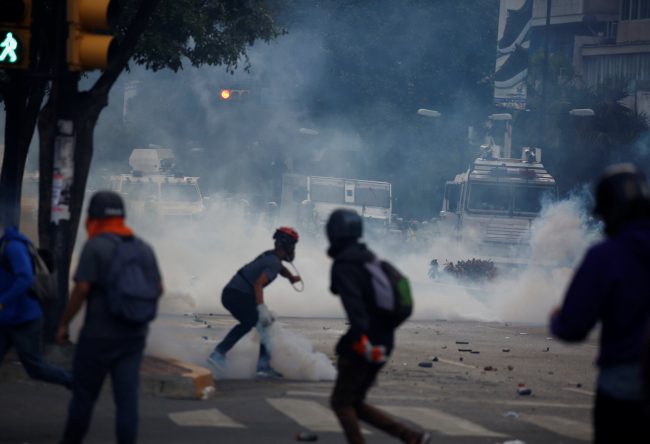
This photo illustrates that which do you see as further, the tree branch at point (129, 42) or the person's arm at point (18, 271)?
the tree branch at point (129, 42)

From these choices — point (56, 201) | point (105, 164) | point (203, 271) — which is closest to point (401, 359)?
point (56, 201)

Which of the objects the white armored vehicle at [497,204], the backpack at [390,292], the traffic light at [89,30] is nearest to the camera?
the backpack at [390,292]

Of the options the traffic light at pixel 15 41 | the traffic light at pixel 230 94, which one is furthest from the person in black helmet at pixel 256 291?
the traffic light at pixel 230 94

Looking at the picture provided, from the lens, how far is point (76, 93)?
37.1 feet

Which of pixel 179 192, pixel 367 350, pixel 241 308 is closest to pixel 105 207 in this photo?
pixel 367 350

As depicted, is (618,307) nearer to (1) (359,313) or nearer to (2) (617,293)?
(2) (617,293)

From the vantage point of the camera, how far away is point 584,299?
4.84 metres

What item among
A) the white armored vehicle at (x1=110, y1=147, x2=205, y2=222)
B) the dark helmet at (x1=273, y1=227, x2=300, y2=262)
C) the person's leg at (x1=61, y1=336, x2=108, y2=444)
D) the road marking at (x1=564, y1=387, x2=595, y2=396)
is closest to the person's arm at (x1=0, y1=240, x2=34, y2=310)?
the person's leg at (x1=61, y1=336, x2=108, y2=444)

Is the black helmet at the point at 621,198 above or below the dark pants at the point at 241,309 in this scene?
above

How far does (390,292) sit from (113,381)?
5.26 ft

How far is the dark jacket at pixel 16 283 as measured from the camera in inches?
310

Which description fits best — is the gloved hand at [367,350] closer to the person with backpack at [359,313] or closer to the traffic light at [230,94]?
the person with backpack at [359,313]

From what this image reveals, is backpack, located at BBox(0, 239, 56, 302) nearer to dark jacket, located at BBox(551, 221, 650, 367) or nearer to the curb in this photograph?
the curb

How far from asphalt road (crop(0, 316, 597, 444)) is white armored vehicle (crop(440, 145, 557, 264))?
10.6 metres
